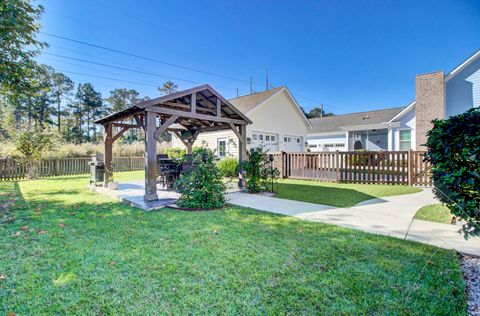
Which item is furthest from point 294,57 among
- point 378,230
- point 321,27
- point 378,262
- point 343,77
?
point 378,262

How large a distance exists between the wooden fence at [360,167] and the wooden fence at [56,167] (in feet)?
38.8

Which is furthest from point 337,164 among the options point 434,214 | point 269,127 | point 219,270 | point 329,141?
point 329,141

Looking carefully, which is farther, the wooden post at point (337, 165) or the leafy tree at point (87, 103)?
the leafy tree at point (87, 103)

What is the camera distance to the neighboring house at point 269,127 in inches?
557

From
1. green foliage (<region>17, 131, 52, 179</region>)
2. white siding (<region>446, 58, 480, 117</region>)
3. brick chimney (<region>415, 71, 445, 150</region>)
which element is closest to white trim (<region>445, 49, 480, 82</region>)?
white siding (<region>446, 58, 480, 117</region>)

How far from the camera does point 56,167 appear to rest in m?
13.0

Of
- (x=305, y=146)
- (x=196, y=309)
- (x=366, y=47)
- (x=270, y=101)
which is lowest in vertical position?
(x=196, y=309)

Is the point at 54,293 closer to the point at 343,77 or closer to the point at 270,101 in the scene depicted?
the point at 270,101

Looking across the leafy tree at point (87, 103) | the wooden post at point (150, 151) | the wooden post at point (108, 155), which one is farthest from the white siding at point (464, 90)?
the leafy tree at point (87, 103)

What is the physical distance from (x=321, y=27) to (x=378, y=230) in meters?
13.1

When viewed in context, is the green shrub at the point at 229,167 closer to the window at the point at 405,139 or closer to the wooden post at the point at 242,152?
the wooden post at the point at 242,152

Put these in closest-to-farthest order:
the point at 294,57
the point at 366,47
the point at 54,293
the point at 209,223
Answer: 1. the point at 54,293
2. the point at 209,223
3. the point at 366,47
4. the point at 294,57

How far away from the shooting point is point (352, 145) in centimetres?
2011

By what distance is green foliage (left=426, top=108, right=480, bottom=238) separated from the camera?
2.99 m
